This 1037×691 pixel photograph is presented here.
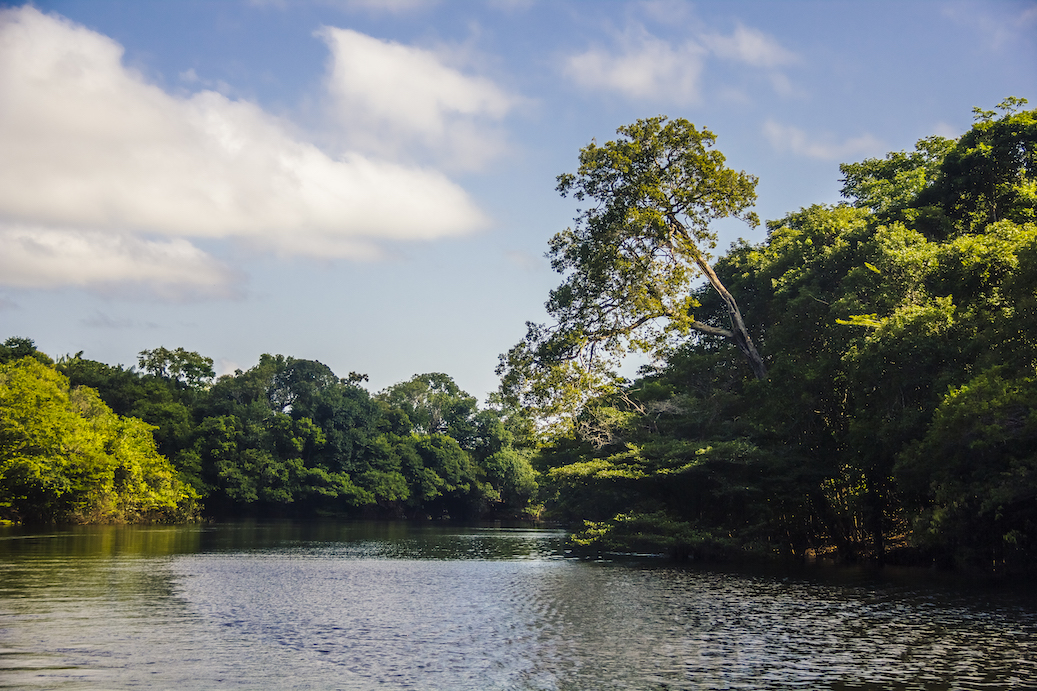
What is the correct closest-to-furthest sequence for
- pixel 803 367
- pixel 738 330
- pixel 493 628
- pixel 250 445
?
1. pixel 493 628
2. pixel 803 367
3. pixel 738 330
4. pixel 250 445

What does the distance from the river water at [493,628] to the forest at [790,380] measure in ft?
12.7

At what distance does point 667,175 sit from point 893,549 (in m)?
17.1

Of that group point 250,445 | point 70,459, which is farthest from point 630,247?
point 250,445

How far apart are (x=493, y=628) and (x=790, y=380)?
66.0ft

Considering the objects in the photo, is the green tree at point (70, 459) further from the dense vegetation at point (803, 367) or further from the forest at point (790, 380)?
the dense vegetation at point (803, 367)

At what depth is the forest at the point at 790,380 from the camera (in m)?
25.0

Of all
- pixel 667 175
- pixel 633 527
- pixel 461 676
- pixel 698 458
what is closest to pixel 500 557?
pixel 633 527

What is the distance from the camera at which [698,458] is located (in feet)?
109

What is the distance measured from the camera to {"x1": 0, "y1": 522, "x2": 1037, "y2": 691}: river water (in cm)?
1248

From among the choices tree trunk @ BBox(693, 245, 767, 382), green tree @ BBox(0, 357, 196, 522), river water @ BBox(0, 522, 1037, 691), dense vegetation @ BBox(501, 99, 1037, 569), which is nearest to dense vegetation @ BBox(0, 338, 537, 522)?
green tree @ BBox(0, 357, 196, 522)

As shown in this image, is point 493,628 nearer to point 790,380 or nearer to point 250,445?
point 790,380

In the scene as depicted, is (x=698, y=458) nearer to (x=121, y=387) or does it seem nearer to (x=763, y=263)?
(x=763, y=263)

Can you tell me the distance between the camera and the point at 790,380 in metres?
33.5

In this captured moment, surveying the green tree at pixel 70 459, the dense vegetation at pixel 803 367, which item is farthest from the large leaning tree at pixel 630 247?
the green tree at pixel 70 459
